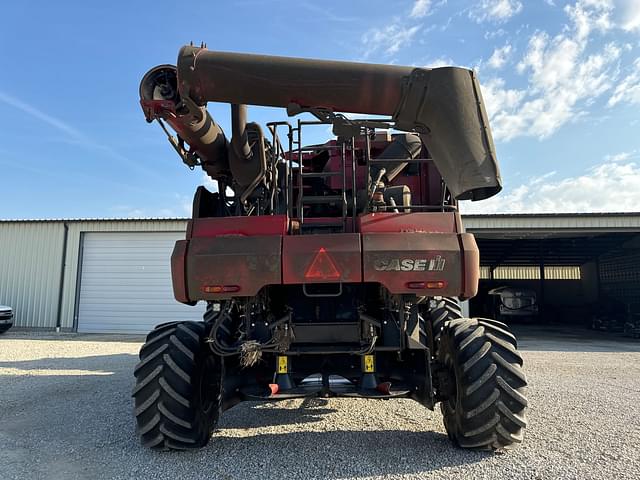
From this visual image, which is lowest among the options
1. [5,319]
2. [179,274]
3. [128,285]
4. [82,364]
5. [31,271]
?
[82,364]

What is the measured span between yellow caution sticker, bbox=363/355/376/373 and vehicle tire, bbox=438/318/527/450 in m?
0.68

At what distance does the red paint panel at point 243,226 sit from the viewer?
3658 mm

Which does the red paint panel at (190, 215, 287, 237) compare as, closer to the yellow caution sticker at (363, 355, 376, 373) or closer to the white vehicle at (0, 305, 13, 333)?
the yellow caution sticker at (363, 355, 376, 373)

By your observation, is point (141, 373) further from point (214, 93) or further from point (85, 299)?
point (85, 299)

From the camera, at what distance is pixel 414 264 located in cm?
342

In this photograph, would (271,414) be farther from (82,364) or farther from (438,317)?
(82,364)

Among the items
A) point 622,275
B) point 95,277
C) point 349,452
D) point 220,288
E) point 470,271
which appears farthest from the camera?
point 622,275

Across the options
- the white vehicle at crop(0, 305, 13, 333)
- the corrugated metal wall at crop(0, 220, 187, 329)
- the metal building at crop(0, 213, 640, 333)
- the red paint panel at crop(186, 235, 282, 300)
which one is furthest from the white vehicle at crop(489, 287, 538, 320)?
the red paint panel at crop(186, 235, 282, 300)

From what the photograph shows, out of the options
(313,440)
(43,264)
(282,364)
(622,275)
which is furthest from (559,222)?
(43,264)

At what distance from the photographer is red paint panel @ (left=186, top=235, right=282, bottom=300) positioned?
3.49m

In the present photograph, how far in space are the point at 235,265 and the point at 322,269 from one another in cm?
67

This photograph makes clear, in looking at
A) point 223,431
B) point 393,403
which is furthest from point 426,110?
point 393,403

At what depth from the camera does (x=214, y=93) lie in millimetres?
3168

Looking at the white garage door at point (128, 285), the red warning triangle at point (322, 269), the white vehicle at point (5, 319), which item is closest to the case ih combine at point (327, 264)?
the red warning triangle at point (322, 269)
